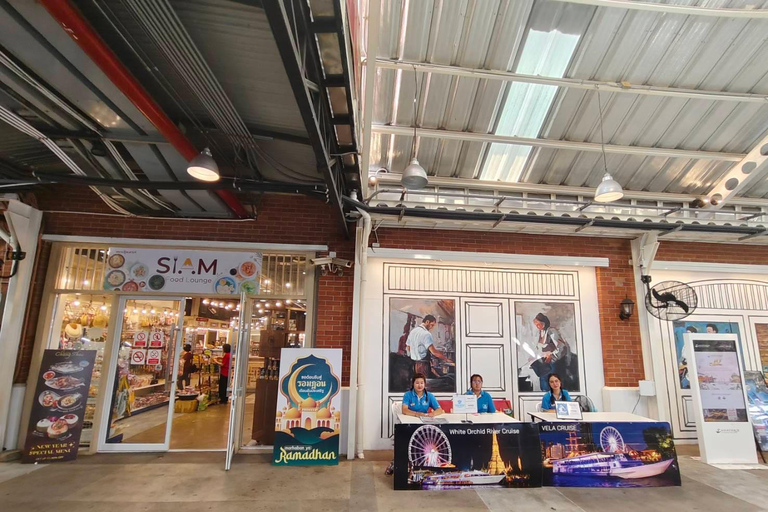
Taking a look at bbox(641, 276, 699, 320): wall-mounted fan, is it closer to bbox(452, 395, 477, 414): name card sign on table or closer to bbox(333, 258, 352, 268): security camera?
bbox(452, 395, 477, 414): name card sign on table

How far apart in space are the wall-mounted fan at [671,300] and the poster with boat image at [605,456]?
2161mm

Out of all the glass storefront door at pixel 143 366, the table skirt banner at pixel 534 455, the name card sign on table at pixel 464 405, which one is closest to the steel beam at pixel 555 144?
the name card sign on table at pixel 464 405

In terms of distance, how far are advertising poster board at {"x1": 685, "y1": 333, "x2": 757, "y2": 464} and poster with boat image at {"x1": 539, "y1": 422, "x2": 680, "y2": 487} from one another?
1364 millimetres

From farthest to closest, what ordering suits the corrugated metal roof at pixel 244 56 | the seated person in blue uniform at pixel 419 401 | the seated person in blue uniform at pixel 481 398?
1. the seated person in blue uniform at pixel 481 398
2. the seated person in blue uniform at pixel 419 401
3. the corrugated metal roof at pixel 244 56

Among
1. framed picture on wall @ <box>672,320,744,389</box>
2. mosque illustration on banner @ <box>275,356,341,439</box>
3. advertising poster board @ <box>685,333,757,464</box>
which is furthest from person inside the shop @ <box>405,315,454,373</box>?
framed picture on wall @ <box>672,320,744,389</box>

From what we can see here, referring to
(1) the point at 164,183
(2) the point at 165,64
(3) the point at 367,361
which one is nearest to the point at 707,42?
(2) the point at 165,64

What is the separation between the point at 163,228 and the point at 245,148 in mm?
2693

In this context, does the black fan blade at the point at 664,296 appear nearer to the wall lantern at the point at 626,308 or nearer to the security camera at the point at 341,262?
the wall lantern at the point at 626,308

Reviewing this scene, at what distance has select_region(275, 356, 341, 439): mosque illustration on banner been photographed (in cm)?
529

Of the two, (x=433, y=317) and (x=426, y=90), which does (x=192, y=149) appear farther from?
(x=433, y=317)

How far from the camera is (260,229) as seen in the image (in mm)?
6242

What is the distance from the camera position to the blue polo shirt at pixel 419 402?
16.7 feet

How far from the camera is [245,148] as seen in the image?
14.2 feet

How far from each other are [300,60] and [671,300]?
621 cm
